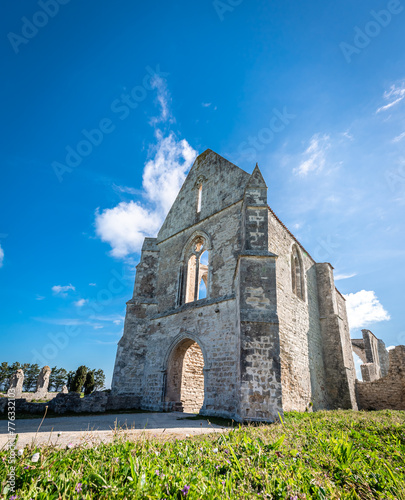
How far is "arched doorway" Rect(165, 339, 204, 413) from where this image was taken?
37.0ft

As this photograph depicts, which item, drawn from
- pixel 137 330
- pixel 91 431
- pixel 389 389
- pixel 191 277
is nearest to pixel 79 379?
pixel 137 330

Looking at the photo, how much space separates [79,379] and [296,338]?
20490mm

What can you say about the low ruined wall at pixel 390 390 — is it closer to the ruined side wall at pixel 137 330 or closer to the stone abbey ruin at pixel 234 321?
→ the stone abbey ruin at pixel 234 321

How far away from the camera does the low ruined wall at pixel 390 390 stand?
11562 mm

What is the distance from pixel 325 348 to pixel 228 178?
8.97 metres

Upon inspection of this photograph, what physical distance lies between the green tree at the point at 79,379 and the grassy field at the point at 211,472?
23621 millimetres

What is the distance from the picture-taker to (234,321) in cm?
A: 959

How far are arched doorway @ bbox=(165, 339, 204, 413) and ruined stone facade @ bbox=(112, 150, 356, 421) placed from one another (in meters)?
0.04

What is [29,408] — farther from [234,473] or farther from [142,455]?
[234,473]

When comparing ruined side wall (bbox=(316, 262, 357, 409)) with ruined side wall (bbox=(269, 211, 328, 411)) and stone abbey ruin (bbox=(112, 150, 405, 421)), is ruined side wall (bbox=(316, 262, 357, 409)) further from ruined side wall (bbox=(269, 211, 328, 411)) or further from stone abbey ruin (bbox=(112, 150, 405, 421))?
ruined side wall (bbox=(269, 211, 328, 411))

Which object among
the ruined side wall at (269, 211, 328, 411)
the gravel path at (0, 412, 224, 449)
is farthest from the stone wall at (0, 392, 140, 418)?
the ruined side wall at (269, 211, 328, 411)

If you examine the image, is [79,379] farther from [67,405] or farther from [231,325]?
[231,325]

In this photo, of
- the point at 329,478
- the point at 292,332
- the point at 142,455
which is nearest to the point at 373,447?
the point at 329,478

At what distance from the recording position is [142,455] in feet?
9.38
